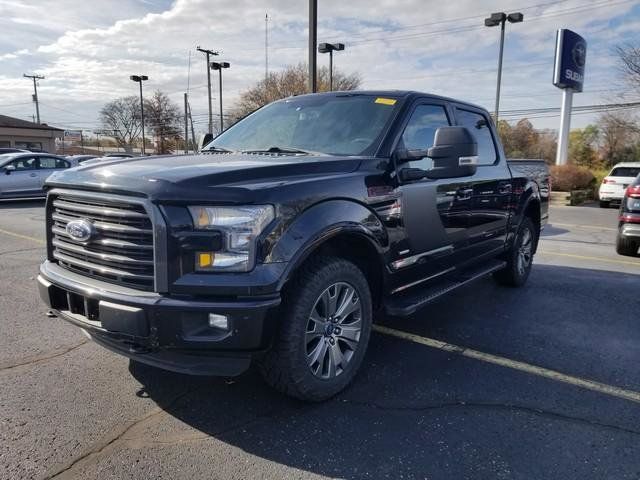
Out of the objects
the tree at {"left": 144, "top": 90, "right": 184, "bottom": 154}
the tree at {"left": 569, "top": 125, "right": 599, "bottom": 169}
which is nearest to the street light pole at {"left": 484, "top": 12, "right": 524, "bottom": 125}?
the tree at {"left": 569, "top": 125, "right": 599, "bottom": 169}

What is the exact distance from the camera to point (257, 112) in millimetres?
4793

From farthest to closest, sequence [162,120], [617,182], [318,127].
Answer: [162,120], [617,182], [318,127]

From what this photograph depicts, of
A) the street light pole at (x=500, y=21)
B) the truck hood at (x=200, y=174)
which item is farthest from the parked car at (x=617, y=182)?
the truck hood at (x=200, y=174)

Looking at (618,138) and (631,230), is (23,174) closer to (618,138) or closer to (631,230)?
(631,230)

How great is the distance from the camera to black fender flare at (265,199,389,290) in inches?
Answer: 105

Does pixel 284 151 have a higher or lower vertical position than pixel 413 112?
lower

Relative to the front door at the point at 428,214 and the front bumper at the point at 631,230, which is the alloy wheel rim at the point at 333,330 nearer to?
the front door at the point at 428,214

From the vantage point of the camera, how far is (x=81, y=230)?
2.90m

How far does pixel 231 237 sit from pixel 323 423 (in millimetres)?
1200

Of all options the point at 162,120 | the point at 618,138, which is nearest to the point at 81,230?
the point at 618,138

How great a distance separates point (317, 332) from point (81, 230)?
147 centimetres

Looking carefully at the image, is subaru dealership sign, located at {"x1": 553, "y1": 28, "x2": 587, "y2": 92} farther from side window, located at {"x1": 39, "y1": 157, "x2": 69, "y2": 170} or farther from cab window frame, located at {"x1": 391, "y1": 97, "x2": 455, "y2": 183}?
cab window frame, located at {"x1": 391, "y1": 97, "x2": 455, "y2": 183}

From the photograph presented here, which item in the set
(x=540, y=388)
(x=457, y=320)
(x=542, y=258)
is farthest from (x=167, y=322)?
(x=542, y=258)

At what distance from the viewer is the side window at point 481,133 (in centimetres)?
487
